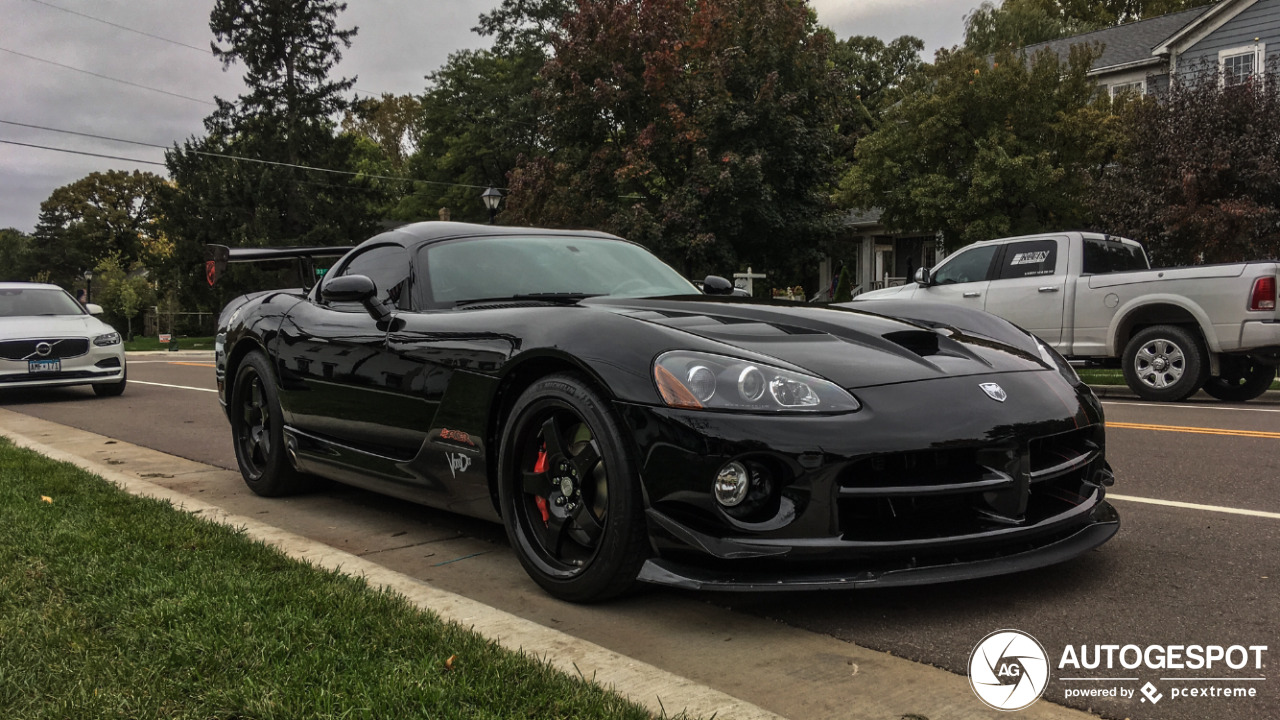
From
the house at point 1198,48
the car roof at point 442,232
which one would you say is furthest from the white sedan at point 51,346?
the house at point 1198,48

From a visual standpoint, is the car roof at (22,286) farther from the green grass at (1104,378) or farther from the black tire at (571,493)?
the green grass at (1104,378)

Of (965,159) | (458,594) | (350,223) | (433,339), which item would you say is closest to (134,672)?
(458,594)

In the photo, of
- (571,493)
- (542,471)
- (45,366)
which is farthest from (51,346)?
(571,493)

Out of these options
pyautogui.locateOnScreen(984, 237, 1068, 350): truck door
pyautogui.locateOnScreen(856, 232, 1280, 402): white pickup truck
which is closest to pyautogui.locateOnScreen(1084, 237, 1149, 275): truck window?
pyautogui.locateOnScreen(856, 232, 1280, 402): white pickup truck

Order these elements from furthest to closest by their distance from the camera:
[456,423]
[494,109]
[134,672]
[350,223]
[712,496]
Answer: [494,109] → [350,223] → [456,423] → [712,496] → [134,672]

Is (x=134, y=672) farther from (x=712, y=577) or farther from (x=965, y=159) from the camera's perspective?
(x=965, y=159)

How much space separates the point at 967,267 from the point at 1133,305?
6.99ft

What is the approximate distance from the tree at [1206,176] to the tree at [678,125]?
7731 mm

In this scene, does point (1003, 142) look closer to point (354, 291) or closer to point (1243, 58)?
point (1243, 58)

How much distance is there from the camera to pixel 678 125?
858 inches

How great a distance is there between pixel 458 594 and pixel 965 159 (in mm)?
20717

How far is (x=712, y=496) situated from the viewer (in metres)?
2.90

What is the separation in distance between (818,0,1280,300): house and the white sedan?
55.6 ft

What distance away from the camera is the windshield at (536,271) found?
4383 mm
